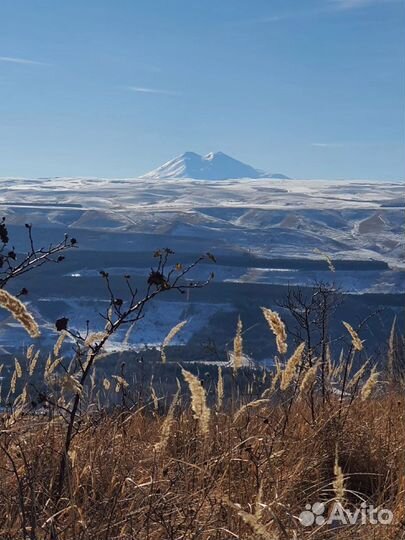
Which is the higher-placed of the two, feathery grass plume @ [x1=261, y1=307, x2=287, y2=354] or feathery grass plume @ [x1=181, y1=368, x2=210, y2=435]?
feathery grass plume @ [x1=261, y1=307, x2=287, y2=354]

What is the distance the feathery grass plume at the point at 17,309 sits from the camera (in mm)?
2102

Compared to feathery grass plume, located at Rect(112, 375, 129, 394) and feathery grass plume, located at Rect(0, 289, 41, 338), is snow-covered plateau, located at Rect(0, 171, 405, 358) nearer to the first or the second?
feathery grass plume, located at Rect(112, 375, 129, 394)

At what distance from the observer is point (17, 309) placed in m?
2.15

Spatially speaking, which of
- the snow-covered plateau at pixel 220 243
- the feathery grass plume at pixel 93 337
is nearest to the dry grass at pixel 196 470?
the feathery grass plume at pixel 93 337

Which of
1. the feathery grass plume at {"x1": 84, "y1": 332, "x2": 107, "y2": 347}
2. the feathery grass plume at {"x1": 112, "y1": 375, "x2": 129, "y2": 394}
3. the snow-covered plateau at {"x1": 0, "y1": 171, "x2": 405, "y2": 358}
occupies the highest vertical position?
the feathery grass plume at {"x1": 84, "y1": 332, "x2": 107, "y2": 347}

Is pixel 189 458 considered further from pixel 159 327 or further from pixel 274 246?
pixel 274 246

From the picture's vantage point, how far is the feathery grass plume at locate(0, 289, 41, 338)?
2102mm

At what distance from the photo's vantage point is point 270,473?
8.89 ft

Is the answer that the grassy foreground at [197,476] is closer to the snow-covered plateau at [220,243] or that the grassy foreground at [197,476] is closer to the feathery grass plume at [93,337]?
the feathery grass plume at [93,337]
